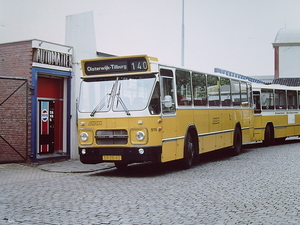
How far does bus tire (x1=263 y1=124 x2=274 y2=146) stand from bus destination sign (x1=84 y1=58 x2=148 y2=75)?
42.9 ft

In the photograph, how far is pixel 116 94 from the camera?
12.3m

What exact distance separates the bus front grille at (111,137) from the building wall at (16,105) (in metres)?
4.17

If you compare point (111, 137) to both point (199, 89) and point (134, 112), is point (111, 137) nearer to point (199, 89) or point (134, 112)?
point (134, 112)

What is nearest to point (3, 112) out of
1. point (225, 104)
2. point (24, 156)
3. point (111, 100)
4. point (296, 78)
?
point (24, 156)

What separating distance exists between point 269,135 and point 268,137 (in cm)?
16

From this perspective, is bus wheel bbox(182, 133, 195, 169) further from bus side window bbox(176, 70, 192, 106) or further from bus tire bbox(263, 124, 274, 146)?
bus tire bbox(263, 124, 274, 146)

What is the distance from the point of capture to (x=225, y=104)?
17.5 metres

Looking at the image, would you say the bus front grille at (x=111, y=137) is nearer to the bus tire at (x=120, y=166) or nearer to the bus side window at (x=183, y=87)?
the bus tire at (x=120, y=166)

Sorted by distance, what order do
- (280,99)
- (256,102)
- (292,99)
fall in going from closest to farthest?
(256,102), (280,99), (292,99)

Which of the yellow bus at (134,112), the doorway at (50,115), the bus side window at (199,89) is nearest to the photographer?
the yellow bus at (134,112)

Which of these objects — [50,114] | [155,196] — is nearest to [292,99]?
[50,114]

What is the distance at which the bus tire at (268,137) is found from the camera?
23.7 meters

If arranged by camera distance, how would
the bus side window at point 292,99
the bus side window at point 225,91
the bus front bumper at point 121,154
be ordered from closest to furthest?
the bus front bumper at point 121,154 < the bus side window at point 225,91 < the bus side window at point 292,99

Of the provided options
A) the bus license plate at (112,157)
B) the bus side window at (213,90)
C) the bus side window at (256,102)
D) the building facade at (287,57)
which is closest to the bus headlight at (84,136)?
the bus license plate at (112,157)
